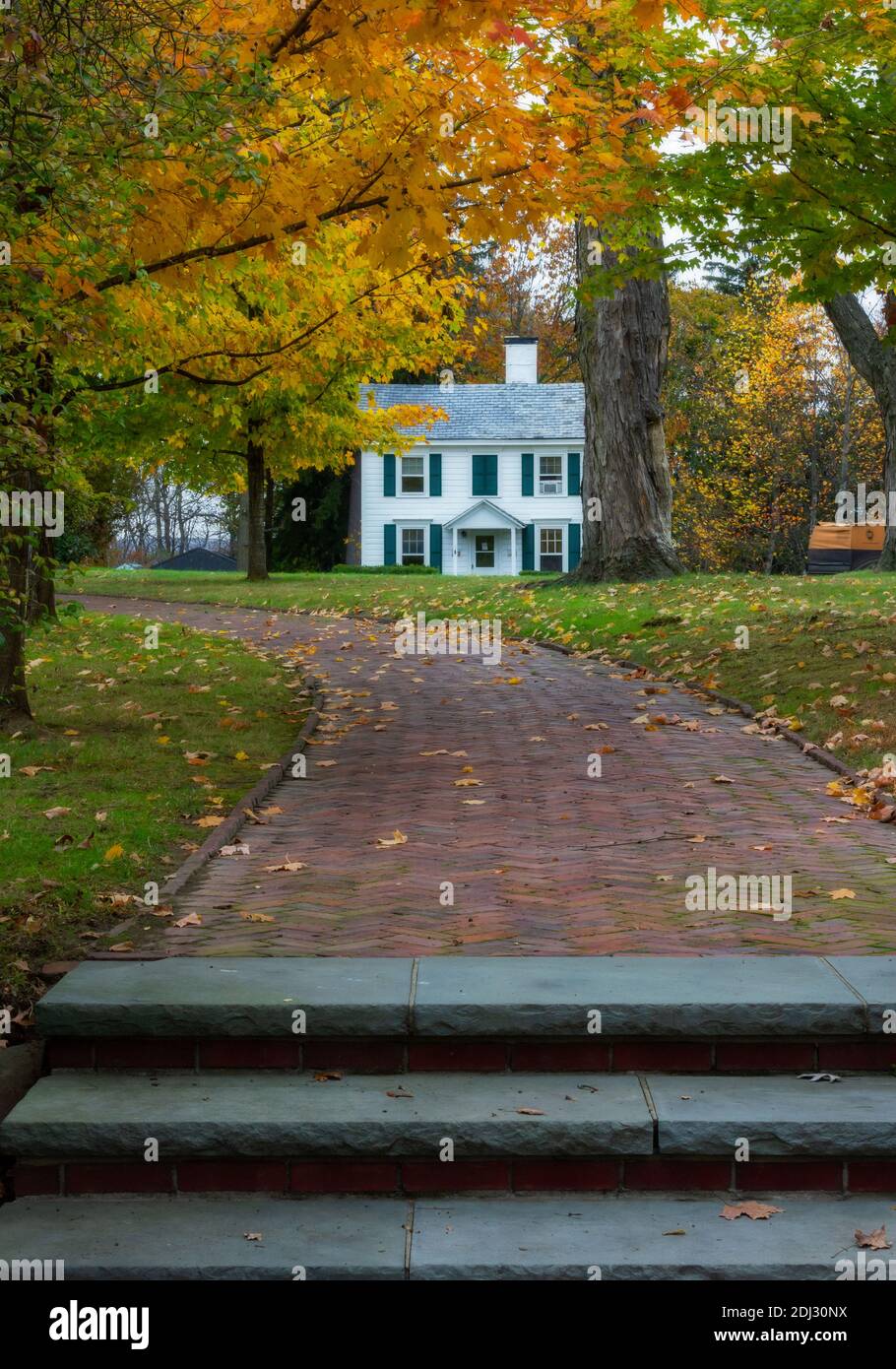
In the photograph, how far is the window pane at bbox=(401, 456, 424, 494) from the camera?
49656mm

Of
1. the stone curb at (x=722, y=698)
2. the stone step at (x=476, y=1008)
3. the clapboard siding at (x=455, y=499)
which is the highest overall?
the clapboard siding at (x=455, y=499)

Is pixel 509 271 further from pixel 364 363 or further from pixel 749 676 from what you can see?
pixel 749 676

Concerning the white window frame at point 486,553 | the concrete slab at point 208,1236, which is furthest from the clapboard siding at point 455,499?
the concrete slab at point 208,1236

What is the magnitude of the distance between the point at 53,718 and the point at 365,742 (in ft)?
8.35

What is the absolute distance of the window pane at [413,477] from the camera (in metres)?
49.7

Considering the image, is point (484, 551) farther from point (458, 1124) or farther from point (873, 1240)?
point (873, 1240)

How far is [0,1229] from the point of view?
4785 mm

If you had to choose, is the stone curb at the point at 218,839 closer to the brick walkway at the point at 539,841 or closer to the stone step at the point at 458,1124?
the brick walkway at the point at 539,841

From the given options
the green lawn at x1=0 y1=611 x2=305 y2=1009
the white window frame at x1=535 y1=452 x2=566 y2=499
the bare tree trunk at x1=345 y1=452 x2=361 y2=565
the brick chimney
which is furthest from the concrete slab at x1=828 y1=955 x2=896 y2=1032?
the brick chimney

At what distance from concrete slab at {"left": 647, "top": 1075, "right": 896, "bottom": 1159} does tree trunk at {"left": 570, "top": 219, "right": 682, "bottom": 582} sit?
16.9 meters

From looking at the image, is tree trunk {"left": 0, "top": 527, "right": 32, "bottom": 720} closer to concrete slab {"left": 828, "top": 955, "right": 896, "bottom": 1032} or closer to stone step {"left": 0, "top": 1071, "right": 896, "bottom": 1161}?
stone step {"left": 0, "top": 1071, "right": 896, "bottom": 1161}

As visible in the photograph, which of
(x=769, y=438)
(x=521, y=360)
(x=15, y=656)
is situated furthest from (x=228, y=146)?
(x=521, y=360)

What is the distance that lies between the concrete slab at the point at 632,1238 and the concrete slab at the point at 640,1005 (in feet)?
2.22

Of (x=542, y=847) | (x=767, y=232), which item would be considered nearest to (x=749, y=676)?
(x=767, y=232)
